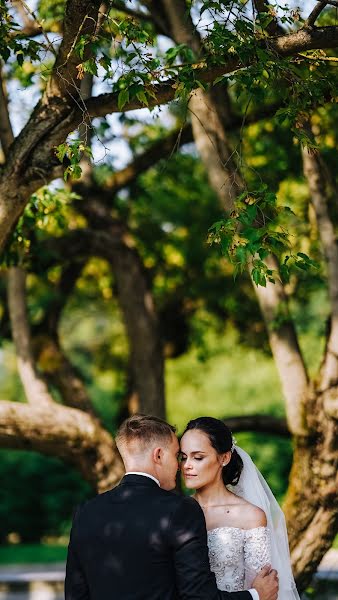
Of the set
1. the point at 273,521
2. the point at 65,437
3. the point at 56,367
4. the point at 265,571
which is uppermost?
the point at 56,367

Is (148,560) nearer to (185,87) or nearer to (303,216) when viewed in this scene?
(185,87)

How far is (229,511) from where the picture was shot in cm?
437

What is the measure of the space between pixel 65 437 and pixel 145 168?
3777 mm

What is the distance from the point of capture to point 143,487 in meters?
3.76

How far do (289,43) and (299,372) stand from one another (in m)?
2.98

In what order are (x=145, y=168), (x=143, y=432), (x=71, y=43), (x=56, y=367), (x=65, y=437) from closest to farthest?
(x=143, y=432) → (x=71, y=43) → (x=65, y=437) → (x=56, y=367) → (x=145, y=168)

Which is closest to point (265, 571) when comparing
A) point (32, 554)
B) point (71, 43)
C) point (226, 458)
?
point (226, 458)

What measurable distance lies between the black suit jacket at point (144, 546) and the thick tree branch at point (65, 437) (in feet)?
10.2

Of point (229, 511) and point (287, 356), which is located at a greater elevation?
point (287, 356)

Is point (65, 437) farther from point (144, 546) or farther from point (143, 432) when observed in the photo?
point (144, 546)

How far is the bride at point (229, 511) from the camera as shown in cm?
420

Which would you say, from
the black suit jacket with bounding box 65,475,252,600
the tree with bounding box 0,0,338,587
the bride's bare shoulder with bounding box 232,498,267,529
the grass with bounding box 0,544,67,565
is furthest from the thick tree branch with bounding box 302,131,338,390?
the grass with bounding box 0,544,67,565

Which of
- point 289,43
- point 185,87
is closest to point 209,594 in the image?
point 185,87

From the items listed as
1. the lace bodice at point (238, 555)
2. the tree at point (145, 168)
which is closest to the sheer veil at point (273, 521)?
the lace bodice at point (238, 555)
